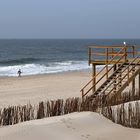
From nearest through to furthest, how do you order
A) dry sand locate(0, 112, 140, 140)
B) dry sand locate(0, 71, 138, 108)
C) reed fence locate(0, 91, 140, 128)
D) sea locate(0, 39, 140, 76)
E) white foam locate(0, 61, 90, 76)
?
dry sand locate(0, 112, 140, 140) → reed fence locate(0, 91, 140, 128) → dry sand locate(0, 71, 138, 108) → white foam locate(0, 61, 90, 76) → sea locate(0, 39, 140, 76)

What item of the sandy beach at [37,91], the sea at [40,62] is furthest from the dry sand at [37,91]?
the sea at [40,62]

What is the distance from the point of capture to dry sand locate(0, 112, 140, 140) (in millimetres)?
12631

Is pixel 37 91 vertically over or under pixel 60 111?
under

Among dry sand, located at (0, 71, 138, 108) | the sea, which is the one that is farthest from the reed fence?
the sea

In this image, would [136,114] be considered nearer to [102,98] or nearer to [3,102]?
[102,98]

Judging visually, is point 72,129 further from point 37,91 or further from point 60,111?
point 37,91

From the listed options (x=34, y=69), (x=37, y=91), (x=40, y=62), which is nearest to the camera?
(x=37, y=91)

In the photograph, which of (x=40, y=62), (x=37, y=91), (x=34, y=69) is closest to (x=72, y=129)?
(x=37, y=91)

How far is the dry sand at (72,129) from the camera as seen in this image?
12631mm

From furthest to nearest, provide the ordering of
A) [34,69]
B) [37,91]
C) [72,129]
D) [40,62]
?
[40,62]
[34,69]
[37,91]
[72,129]

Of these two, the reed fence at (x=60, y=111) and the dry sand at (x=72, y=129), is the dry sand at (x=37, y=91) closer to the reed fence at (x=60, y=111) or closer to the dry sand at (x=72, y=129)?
the reed fence at (x=60, y=111)

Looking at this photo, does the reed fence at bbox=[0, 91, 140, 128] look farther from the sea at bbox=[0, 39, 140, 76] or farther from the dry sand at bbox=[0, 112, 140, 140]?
the sea at bbox=[0, 39, 140, 76]

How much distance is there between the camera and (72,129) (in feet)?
44.9

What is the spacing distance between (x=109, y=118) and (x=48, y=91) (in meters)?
16.6
